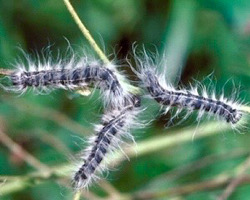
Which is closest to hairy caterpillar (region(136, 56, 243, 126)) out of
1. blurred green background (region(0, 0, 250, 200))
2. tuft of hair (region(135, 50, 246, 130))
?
tuft of hair (region(135, 50, 246, 130))

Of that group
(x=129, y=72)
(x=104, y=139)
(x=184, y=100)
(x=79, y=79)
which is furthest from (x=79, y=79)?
(x=129, y=72)

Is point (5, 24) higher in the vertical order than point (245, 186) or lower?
higher

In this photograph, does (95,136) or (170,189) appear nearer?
(95,136)

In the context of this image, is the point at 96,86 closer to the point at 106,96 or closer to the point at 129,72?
the point at 106,96

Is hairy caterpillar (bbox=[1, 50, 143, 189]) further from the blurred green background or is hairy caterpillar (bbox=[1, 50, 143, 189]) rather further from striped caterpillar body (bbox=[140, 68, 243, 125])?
the blurred green background

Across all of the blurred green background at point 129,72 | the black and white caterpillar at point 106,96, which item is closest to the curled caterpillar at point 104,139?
the black and white caterpillar at point 106,96

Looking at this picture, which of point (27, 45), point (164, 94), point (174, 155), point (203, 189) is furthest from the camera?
point (27, 45)

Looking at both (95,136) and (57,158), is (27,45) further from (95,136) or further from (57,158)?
(95,136)

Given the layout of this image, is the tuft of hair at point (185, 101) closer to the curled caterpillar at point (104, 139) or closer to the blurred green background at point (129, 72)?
the curled caterpillar at point (104, 139)

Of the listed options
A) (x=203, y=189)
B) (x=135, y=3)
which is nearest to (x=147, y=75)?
(x=203, y=189)
